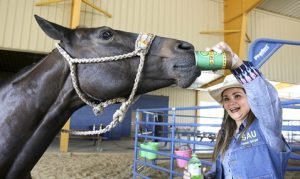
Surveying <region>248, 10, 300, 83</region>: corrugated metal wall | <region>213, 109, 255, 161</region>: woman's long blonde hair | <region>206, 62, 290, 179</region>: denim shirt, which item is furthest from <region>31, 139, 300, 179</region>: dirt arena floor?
<region>248, 10, 300, 83</region>: corrugated metal wall

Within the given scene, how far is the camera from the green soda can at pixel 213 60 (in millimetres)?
1047

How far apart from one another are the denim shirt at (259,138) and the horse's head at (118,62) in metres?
0.22

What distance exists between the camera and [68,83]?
1188 millimetres

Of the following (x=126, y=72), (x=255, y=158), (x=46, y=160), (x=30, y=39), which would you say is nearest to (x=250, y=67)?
(x=255, y=158)

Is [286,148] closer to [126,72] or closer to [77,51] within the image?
[126,72]

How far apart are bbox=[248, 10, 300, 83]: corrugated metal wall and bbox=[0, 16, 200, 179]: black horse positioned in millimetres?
9120

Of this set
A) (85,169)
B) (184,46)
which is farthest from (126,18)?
(184,46)

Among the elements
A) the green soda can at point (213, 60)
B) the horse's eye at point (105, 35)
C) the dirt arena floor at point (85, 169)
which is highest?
the horse's eye at point (105, 35)

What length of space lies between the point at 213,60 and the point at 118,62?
0.38 metres

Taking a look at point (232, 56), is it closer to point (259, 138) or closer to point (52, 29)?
point (259, 138)

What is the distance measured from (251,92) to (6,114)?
99 centimetres

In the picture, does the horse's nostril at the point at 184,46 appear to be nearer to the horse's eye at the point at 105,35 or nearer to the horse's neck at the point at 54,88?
the horse's eye at the point at 105,35

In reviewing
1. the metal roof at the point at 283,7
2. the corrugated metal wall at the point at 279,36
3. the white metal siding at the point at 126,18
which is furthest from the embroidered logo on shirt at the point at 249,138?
the metal roof at the point at 283,7

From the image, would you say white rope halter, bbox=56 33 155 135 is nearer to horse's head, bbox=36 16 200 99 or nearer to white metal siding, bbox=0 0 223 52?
horse's head, bbox=36 16 200 99
